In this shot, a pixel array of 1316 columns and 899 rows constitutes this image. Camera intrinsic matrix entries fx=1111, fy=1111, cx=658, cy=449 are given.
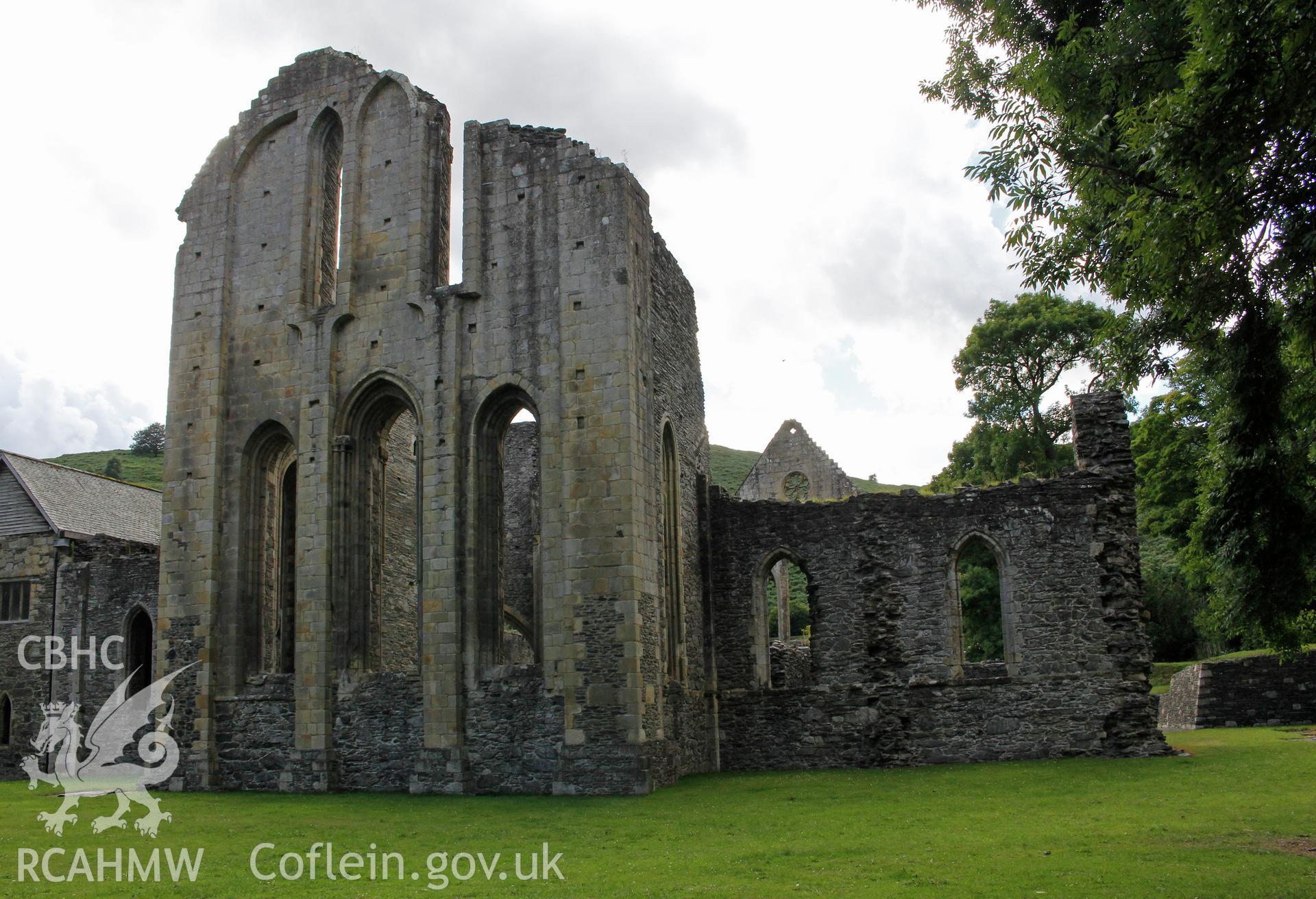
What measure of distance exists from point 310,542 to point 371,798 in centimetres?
490

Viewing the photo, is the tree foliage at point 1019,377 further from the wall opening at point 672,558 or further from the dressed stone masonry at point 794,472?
the wall opening at point 672,558

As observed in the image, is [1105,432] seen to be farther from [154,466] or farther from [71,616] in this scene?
[154,466]

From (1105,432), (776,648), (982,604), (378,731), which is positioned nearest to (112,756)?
(378,731)

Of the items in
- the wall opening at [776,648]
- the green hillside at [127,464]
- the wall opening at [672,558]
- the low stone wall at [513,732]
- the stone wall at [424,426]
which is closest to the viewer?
the low stone wall at [513,732]

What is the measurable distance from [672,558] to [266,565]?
7.92 meters

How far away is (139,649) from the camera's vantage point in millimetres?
27078

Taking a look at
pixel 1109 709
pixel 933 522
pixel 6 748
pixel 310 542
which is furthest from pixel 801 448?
pixel 6 748

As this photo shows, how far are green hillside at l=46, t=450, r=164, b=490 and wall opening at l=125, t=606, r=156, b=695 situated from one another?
1805 inches

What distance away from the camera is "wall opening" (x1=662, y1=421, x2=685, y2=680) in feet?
67.8

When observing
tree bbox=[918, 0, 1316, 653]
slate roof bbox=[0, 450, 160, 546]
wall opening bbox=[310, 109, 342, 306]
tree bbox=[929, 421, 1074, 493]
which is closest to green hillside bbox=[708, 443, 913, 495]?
tree bbox=[929, 421, 1074, 493]

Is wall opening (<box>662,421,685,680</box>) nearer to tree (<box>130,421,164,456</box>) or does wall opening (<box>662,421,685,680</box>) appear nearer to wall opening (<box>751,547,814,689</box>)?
wall opening (<box>751,547,814,689</box>)

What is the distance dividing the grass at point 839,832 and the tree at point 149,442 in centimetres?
7232

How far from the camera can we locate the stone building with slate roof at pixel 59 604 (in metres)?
26.9

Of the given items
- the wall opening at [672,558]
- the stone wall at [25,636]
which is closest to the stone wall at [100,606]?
the stone wall at [25,636]
